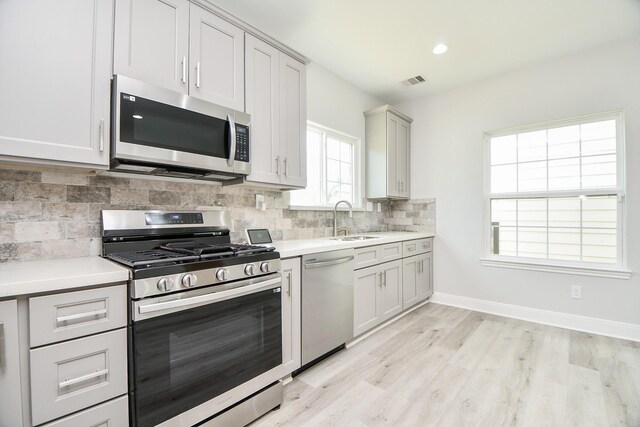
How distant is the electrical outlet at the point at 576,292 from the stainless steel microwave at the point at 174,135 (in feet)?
11.2

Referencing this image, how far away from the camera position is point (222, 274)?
148 cm

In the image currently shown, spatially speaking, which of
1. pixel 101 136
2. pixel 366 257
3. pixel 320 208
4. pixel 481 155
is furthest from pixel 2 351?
pixel 481 155

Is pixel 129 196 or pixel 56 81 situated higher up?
pixel 56 81

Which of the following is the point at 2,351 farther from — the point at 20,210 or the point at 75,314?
the point at 20,210

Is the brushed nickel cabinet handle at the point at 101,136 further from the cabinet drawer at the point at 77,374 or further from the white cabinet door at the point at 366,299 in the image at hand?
the white cabinet door at the point at 366,299

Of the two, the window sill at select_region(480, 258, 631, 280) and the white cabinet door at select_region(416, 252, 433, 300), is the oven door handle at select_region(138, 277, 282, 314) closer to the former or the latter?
the white cabinet door at select_region(416, 252, 433, 300)

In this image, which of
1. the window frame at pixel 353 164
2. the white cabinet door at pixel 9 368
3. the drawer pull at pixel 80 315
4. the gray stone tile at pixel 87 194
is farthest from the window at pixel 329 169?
the white cabinet door at pixel 9 368

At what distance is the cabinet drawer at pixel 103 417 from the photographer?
3.58ft

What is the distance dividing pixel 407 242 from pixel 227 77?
247 centimetres

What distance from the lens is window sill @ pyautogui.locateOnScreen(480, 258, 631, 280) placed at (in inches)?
108

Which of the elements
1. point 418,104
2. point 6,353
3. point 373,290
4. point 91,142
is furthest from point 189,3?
point 418,104

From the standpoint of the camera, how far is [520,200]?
11.1ft

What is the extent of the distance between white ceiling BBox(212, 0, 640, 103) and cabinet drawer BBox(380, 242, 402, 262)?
197cm

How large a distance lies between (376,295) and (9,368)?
2441 mm
